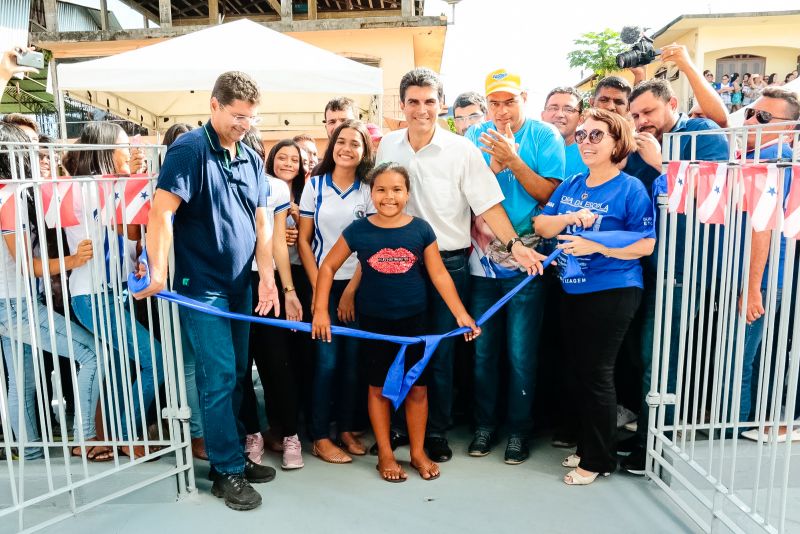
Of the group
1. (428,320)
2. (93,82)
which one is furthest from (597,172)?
(93,82)

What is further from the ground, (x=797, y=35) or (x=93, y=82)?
(x=797, y=35)

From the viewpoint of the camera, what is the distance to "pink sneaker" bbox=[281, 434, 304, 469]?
3.22 metres

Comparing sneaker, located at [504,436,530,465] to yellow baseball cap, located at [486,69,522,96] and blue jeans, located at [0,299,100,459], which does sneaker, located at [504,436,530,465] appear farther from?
blue jeans, located at [0,299,100,459]

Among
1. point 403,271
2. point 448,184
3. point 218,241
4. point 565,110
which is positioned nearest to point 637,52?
point 565,110

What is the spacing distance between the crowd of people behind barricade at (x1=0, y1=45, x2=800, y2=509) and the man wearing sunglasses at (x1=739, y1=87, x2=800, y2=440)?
0.01 meters

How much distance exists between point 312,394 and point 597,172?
2.00m

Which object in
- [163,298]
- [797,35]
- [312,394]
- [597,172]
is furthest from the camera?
[797,35]

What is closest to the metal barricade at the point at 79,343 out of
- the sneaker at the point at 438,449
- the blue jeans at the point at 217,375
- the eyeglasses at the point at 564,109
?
the blue jeans at the point at 217,375

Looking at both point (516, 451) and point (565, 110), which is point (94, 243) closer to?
point (516, 451)

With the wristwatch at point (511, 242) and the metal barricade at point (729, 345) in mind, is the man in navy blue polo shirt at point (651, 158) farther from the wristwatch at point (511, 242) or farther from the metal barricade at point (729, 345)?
the wristwatch at point (511, 242)

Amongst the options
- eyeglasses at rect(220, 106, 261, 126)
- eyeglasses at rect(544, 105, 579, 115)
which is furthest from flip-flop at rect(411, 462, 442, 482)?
eyeglasses at rect(544, 105, 579, 115)

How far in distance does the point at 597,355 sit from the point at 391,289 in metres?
1.08

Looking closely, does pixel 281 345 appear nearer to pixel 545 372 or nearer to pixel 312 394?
pixel 312 394

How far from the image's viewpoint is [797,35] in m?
21.5
